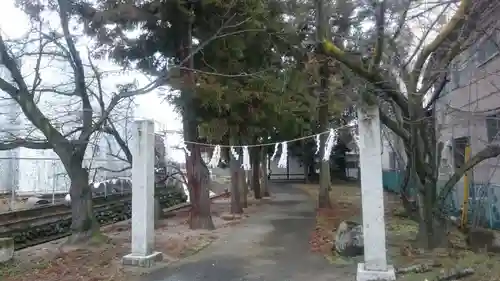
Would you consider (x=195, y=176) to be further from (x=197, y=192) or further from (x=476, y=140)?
(x=476, y=140)

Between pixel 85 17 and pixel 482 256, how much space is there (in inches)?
417

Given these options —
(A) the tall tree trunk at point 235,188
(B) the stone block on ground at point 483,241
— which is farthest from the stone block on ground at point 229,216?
(B) the stone block on ground at point 483,241

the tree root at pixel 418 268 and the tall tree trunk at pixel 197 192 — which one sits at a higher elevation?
the tall tree trunk at pixel 197 192

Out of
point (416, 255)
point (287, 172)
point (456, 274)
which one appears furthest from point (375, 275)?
point (287, 172)

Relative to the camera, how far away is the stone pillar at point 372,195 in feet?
25.4

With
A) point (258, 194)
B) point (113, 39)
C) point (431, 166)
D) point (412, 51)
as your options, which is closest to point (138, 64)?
point (113, 39)

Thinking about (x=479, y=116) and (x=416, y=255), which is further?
(x=479, y=116)

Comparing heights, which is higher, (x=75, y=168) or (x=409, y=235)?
(x=75, y=168)

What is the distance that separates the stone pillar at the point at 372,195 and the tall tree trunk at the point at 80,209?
22.6 ft

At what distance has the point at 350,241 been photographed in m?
9.75

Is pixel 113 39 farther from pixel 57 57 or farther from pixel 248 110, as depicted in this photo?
pixel 248 110

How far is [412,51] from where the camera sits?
37.1ft

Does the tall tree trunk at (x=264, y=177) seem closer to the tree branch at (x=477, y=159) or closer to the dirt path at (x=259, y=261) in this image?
the dirt path at (x=259, y=261)

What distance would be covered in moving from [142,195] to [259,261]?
9.29 ft
